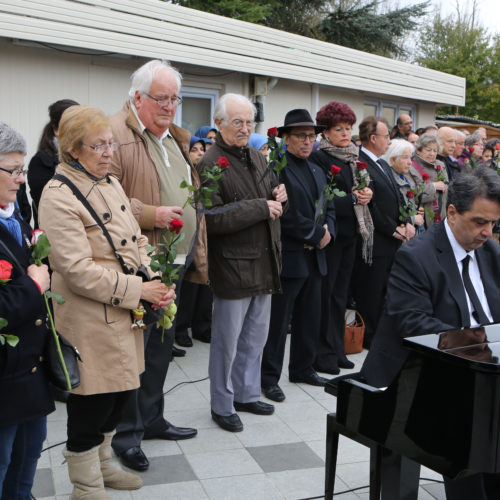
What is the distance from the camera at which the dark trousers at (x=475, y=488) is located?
3155 mm

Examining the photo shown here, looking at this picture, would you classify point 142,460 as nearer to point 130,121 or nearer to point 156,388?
point 156,388

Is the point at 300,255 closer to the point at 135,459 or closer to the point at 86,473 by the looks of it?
the point at 135,459

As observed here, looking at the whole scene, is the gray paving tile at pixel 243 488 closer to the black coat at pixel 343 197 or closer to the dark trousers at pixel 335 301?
the dark trousers at pixel 335 301

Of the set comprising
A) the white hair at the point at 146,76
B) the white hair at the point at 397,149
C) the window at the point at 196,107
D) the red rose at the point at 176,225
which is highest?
the window at the point at 196,107

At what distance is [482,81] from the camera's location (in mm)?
30000

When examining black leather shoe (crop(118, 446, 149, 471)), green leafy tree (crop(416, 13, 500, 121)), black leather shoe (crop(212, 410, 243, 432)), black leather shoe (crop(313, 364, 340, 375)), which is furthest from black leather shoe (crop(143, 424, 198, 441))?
green leafy tree (crop(416, 13, 500, 121))

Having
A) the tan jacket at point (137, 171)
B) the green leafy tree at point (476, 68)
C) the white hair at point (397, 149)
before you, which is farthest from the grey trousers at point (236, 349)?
the green leafy tree at point (476, 68)

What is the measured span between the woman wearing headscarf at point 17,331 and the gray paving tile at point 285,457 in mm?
1718

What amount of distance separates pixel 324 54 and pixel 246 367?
8.02 meters

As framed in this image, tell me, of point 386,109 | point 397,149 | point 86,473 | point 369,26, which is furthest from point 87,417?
point 369,26

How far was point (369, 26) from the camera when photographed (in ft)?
73.4

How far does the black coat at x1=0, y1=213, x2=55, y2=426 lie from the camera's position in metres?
2.60

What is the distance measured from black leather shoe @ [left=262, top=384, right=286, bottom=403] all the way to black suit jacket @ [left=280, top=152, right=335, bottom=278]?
903 mm

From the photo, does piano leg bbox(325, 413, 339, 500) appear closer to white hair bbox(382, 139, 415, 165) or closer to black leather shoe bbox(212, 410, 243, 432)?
black leather shoe bbox(212, 410, 243, 432)
